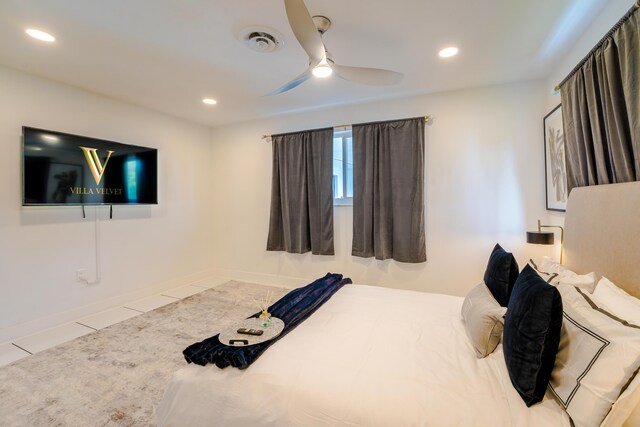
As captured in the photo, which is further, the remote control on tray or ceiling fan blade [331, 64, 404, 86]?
ceiling fan blade [331, 64, 404, 86]

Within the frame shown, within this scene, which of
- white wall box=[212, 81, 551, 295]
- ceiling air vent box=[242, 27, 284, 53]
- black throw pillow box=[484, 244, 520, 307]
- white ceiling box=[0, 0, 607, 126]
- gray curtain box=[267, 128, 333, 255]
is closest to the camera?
black throw pillow box=[484, 244, 520, 307]

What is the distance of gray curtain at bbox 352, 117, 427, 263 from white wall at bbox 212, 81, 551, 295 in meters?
0.16

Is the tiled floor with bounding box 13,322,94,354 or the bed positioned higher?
the bed

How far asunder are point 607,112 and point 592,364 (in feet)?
4.86

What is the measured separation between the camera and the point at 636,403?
848mm

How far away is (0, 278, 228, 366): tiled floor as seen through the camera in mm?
2502

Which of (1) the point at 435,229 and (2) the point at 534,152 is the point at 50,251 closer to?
(1) the point at 435,229

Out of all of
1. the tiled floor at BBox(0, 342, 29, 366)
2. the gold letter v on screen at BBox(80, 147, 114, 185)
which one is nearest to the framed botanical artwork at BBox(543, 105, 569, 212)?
the gold letter v on screen at BBox(80, 147, 114, 185)

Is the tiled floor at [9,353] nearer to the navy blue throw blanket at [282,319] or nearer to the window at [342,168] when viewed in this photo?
the navy blue throw blanket at [282,319]

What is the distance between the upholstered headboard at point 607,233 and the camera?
1.34 metres

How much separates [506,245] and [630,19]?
218cm

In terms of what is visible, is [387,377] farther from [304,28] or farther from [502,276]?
[304,28]

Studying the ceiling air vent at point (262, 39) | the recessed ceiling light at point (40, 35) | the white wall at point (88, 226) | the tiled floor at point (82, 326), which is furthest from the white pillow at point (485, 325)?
the white wall at point (88, 226)

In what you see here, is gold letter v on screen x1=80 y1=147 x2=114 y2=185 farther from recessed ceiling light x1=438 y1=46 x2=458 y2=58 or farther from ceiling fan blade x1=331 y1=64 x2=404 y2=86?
recessed ceiling light x1=438 y1=46 x2=458 y2=58
